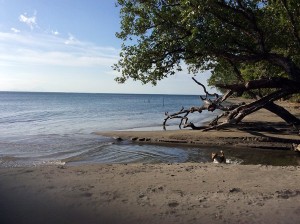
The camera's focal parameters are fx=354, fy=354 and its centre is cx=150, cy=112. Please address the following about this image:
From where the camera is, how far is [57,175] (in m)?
9.19

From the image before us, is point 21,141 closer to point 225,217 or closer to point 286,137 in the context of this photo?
point 286,137

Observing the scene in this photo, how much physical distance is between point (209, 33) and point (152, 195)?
9.61 meters

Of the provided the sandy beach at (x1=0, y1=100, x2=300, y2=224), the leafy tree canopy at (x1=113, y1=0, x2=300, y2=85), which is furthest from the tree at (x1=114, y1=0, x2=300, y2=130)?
the sandy beach at (x1=0, y1=100, x2=300, y2=224)

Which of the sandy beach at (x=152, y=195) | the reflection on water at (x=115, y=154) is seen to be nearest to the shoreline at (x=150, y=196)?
the sandy beach at (x=152, y=195)

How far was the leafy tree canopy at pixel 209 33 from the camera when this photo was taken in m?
15.0

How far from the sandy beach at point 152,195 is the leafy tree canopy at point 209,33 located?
23.1 ft

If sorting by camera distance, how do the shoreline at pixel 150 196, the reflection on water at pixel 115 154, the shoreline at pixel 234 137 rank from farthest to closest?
the shoreline at pixel 234 137 → the reflection on water at pixel 115 154 → the shoreline at pixel 150 196

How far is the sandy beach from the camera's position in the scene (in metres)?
6.11

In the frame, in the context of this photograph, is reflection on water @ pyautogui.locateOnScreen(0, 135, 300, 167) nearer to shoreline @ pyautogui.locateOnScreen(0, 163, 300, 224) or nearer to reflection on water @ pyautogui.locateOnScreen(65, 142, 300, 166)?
reflection on water @ pyautogui.locateOnScreen(65, 142, 300, 166)

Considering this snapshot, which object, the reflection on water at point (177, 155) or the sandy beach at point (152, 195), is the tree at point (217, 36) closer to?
the reflection on water at point (177, 155)

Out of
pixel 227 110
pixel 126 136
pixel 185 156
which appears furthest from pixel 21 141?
pixel 227 110

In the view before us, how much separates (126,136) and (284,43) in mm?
10771

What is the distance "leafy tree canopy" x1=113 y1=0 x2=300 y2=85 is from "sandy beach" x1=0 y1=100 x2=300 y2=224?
7055mm

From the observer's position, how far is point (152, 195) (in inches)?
285
